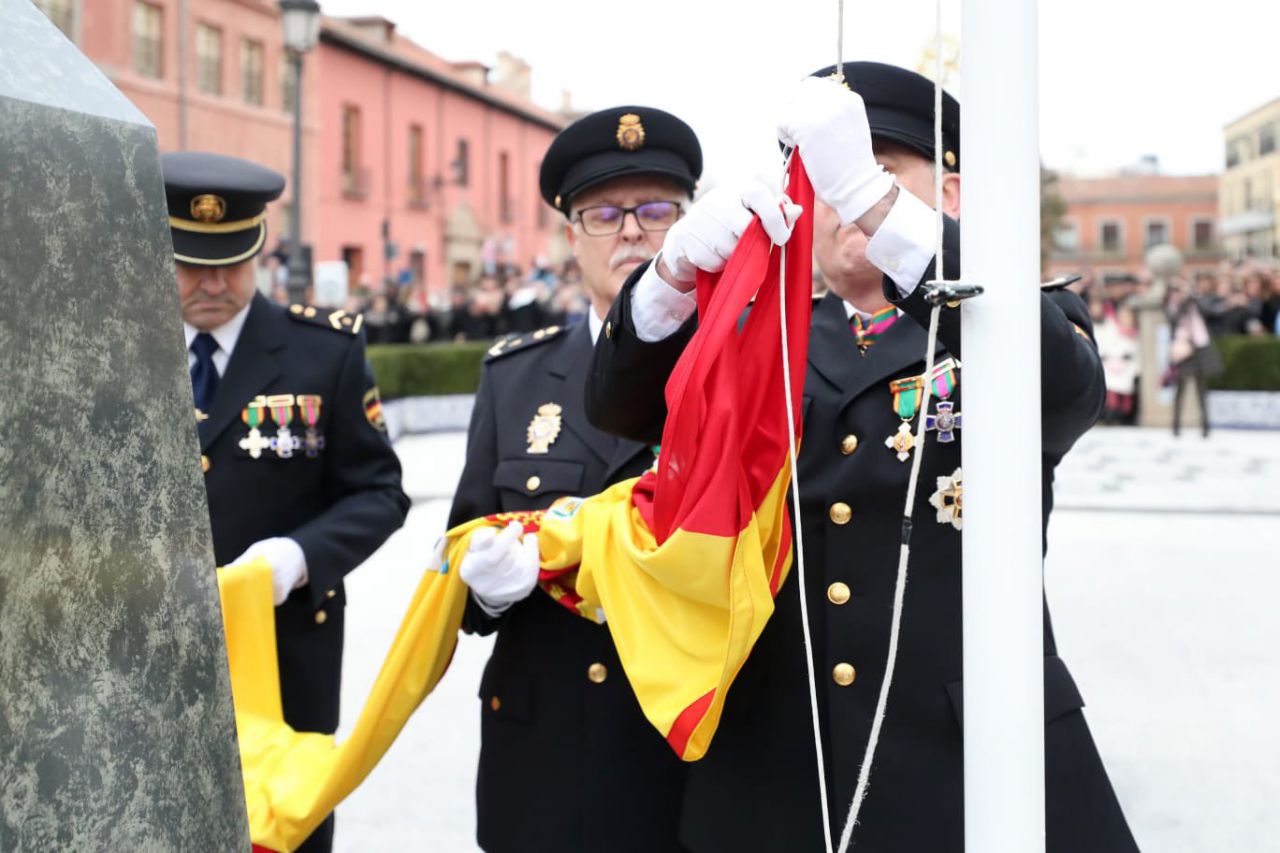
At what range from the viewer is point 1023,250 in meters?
1.21

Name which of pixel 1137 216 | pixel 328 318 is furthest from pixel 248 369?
pixel 1137 216

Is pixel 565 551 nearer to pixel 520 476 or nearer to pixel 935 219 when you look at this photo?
pixel 520 476

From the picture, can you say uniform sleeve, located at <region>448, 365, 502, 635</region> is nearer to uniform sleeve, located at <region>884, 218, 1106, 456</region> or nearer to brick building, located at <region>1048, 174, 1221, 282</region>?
uniform sleeve, located at <region>884, 218, 1106, 456</region>

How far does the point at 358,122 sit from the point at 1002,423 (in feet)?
111

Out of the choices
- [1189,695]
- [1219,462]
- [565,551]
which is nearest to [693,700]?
[565,551]

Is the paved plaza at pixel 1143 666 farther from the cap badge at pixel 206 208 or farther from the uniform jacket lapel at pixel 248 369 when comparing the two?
the cap badge at pixel 206 208

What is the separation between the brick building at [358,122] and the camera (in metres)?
25.2

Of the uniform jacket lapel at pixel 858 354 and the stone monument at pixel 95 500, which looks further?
the uniform jacket lapel at pixel 858 354

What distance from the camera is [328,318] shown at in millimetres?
3066

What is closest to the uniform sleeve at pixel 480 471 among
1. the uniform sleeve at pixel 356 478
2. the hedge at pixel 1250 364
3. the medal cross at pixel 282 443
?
the uniform sleeve at pixel 356 478

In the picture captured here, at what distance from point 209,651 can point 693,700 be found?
2.02 feet

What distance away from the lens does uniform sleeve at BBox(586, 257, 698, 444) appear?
1884 mm

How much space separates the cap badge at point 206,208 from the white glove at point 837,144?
5.48 ft

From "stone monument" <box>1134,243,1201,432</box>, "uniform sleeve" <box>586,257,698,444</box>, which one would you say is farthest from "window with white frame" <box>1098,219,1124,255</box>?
"uniform sleeve" <box>586,257,698,444</box>
